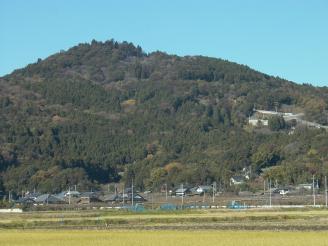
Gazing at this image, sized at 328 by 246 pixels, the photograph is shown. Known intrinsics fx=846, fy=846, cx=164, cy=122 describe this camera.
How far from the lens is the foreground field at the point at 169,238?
38.6 m

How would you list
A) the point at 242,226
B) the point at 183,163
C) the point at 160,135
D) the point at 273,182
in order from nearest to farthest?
the point at 242,226 → the point at 273,182 → the point at 183,163 → the point at 160,135

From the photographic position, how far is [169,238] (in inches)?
1667

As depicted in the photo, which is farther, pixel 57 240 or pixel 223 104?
pixel 223 104

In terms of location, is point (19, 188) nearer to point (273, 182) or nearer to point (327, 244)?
point (273, 182)

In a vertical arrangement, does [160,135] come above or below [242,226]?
above

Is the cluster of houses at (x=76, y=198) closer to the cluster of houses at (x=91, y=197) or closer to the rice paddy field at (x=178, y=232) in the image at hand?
the cluster of houses at (x=91, y=197)

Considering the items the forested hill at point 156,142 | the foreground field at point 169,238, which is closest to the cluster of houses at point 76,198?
the forested hill at point 156,142

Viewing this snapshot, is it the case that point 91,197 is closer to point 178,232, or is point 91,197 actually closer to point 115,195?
point 115,195

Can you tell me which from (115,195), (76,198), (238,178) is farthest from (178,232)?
(238,178)

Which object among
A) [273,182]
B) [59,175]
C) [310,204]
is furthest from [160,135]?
[310,204]

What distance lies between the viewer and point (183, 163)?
14525 cm

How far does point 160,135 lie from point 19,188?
146 ft

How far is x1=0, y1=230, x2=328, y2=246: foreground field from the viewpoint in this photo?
3856cm

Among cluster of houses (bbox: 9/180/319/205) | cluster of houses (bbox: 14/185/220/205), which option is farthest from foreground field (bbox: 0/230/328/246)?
cluster of houses (bbox: 14/185/220/205)
